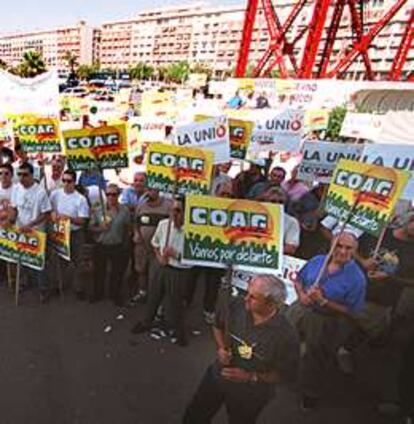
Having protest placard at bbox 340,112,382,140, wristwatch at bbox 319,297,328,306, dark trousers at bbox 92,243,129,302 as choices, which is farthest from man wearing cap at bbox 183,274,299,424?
protest placard at bbox 340,112,382,140

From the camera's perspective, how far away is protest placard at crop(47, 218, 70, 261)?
617cm

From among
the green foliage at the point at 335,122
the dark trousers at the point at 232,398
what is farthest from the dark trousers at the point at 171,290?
the green foliage at the point at 335,122

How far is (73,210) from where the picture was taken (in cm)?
630

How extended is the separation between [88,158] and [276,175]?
7.78ft

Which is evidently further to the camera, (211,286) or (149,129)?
(149,129)

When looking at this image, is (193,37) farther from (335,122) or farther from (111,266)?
(111,266)

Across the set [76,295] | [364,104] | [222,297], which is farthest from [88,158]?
[364,104]

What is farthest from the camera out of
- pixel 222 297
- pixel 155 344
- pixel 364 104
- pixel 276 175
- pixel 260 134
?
pixel 364 104

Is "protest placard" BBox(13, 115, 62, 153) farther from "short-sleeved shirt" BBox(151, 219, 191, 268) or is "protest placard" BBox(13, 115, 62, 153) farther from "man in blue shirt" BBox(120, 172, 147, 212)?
"short-sleeved shirt" BBox(151, 219, 191, 268)

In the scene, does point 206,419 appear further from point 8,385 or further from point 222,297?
point 8,385

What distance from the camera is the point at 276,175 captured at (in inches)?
276

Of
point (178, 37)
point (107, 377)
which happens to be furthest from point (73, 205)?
point (178, 37)

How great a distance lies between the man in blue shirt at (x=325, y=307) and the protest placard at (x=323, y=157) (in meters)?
2.84

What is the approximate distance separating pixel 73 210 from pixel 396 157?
3.55 metres
